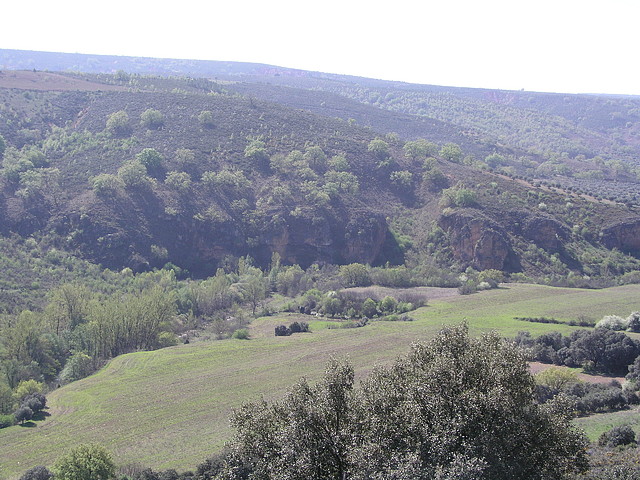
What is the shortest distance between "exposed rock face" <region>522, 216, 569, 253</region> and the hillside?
0.51ft

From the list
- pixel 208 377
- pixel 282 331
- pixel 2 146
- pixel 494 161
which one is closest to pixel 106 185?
pixel 2 146

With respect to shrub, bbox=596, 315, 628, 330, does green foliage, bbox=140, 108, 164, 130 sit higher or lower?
higher

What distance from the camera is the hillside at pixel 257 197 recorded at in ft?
276

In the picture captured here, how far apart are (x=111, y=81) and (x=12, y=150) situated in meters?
47.7

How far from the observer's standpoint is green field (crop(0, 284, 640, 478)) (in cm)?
3503

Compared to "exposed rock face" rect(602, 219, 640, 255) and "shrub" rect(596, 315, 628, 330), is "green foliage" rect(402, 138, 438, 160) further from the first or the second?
"shrub" rect(596, 315, 628, 330)

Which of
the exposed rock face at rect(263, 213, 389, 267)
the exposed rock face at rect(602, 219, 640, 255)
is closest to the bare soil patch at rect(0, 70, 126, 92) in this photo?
the exposed rock face at rect(263, 213, 389, 267)

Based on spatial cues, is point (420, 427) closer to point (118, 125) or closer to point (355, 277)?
point (355, 277)

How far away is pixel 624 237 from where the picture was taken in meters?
87.4

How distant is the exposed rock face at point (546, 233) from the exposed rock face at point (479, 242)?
388 cm

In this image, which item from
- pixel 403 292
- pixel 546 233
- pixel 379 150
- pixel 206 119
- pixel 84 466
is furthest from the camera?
pixel 206 119

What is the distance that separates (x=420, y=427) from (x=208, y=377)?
100 feet

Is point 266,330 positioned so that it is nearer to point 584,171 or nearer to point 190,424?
point 190,424

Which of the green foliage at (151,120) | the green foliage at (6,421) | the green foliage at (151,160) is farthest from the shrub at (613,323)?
the green foliage at (151,120)
